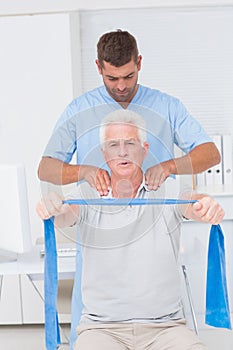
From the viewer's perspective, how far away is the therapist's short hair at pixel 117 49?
7.62 ft

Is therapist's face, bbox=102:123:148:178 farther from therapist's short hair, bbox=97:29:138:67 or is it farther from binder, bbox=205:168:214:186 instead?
binder, bbox=205:168:214:186

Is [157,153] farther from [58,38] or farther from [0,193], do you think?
[58,38]

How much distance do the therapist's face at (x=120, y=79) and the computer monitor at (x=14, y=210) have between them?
16.8 inches

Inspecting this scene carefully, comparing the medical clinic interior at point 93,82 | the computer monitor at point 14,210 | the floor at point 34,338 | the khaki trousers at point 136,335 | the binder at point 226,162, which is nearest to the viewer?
the khaki trousers at point 136,335

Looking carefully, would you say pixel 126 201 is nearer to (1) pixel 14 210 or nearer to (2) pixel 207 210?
(2) pixel 207 210

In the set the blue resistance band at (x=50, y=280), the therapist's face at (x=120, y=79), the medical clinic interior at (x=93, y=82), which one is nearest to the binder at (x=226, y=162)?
the medical clinic interior at (x=93, y=82)

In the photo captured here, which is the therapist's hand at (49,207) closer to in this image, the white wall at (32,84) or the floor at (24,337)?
the floor at (24,337)

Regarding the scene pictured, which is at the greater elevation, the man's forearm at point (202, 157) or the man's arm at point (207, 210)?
the man's forearm at point (202, 157)

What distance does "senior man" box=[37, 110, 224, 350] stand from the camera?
2.00m

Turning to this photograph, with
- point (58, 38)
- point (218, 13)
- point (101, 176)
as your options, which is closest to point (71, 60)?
point (58, 38)

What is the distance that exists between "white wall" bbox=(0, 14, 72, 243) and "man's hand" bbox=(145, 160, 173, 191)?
201 centimetres

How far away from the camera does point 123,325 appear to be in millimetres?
2037

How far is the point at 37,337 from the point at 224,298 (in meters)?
1.96

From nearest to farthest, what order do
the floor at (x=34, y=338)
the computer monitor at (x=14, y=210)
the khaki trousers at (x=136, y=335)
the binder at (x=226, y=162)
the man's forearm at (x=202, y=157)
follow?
Answer: the khaki trousers at (x=136, y=335), the man's forearm at (x=202, y=157), the computer monitor at (x=14, y=210), the floor at (x=34, y=338), the binder at (x=226, y=162)
